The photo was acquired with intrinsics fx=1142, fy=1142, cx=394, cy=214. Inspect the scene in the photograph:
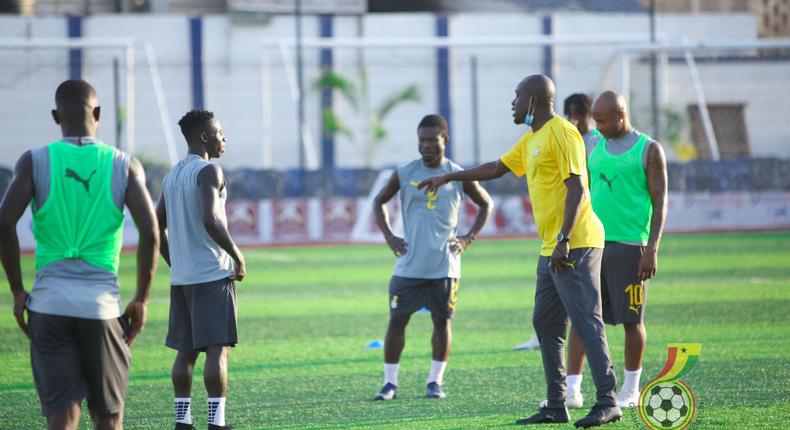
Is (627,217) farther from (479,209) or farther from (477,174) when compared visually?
(479,209)

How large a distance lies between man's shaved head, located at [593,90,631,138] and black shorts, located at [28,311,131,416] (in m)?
3.67

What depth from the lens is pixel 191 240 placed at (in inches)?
267

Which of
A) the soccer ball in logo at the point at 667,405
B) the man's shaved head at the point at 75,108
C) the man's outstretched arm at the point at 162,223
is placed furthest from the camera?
the man's outstretched arm at the point at 162,223

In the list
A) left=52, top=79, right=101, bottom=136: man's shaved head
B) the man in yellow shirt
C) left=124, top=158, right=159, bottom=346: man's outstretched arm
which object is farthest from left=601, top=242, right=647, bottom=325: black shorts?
left=52, top=79, right=101, bottom=136: man's shaved head

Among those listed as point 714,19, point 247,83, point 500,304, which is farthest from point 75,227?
point 714,19

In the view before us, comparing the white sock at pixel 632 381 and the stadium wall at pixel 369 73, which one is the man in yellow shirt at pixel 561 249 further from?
the stadium wall at pixel 369 73

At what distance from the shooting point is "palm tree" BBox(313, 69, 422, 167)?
36.8m

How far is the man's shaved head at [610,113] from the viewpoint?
7449 mm

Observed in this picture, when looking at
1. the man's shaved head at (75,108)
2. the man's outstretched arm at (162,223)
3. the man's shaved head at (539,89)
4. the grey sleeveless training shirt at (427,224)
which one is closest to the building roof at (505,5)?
the grey sleeveless training shirt at (427,224)

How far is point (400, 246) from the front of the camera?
336 inches

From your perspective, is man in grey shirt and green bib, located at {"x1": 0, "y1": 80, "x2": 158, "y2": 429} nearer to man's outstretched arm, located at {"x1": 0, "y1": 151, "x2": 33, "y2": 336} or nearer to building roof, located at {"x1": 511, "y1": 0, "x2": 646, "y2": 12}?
man's outstretched arm, located at {"x1": 0, "y1": 151, "x2": 33, "y2": 336}

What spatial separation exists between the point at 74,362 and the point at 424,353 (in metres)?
5.91

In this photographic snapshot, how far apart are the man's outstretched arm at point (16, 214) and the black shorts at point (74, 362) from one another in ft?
0.28

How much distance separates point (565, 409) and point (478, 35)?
34102 millimetres
